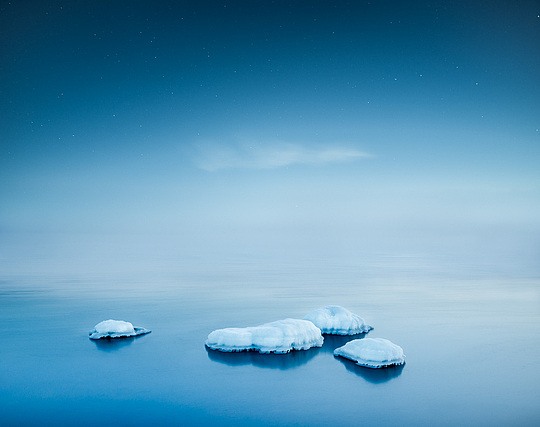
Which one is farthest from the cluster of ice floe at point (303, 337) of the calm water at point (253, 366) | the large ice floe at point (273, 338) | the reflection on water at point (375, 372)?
the calm water at point (253, 366)

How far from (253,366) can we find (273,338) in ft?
4.62

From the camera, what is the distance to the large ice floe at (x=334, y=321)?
2181cm

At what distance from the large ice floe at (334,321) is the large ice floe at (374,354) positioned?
309 cm

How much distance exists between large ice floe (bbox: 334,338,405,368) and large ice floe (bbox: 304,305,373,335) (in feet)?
10.1

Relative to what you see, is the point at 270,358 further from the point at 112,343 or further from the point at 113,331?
the point at 113,331

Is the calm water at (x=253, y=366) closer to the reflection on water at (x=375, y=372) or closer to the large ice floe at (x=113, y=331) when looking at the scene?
the reflection on water at (x=375, y=372)

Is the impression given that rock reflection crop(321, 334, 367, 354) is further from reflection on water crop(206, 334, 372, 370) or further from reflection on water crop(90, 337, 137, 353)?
reflection on water crop(90, 337, 137, 353)

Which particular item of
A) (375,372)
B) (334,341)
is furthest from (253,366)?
(375,372)

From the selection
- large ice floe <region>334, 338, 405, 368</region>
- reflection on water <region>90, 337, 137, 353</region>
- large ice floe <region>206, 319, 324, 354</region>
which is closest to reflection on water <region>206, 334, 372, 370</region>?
large ice floe <region>206, 319, 324, 354</region>

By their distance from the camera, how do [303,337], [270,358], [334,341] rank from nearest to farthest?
[270,358] < [303,337] < [334,341]

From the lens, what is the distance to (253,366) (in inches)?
722

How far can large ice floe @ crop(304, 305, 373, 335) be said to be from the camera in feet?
71.6

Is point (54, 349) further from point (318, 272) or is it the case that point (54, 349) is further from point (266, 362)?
point (318, 272)

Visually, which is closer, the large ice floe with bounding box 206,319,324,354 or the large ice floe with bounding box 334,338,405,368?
the large ice floe with bounding box 334,338,405,368
